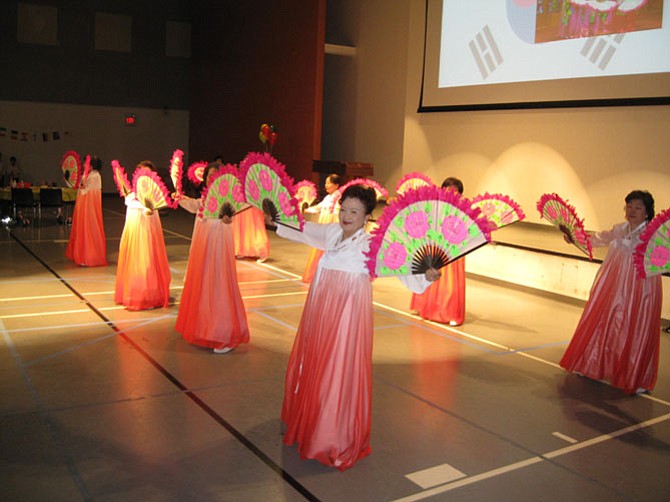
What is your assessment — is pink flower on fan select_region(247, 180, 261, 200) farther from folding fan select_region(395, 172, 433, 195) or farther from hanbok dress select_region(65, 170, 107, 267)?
hanbok dress select_region(65, 170, 107, 267)

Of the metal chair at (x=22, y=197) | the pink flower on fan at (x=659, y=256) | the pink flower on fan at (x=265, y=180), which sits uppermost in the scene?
the pink flower on fan at (x=265, y=180)

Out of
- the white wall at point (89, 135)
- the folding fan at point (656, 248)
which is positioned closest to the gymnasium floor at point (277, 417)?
the folding fan at point (656, 248)

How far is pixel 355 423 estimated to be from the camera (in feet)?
11.8

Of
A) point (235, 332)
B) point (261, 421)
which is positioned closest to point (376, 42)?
point (235, 332)

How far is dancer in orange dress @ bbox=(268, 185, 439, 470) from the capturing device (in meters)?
3.54

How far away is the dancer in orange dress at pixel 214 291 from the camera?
18.4ft

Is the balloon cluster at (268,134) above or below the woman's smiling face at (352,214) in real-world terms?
above

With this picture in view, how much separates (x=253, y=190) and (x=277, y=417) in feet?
5.07

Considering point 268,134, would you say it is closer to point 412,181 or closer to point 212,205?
point 412,181

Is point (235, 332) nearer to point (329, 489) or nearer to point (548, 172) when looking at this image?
point (329, 489)

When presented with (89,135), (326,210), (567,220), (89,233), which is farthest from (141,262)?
(89,135)

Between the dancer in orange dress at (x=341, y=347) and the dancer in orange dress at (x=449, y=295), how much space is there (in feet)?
11.2

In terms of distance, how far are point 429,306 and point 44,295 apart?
4.57 metres

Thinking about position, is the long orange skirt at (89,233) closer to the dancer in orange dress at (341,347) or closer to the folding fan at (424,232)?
the dancer in orange dress at (341,347)
